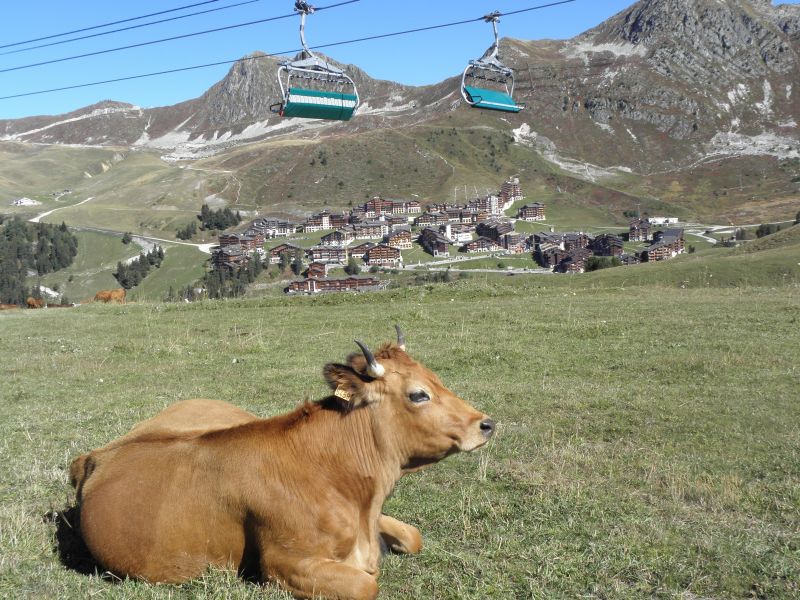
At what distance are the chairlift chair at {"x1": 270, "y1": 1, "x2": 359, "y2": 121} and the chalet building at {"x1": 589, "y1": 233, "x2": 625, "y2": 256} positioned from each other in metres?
99.9

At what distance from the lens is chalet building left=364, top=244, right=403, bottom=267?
402 ft

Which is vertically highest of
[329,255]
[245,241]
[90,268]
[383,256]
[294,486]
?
[245,241]

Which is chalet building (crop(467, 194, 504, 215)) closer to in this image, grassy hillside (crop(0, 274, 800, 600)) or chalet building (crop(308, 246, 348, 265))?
chalet building (crop(308, 246, 348, 265))

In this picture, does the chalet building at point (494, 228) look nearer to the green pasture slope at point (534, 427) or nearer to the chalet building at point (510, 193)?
the chalet building at point (510, 193)

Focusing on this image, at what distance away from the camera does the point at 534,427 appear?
9.79 metres

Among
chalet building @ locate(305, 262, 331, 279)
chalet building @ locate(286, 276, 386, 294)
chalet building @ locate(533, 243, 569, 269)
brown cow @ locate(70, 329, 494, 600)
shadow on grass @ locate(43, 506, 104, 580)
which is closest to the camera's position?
brown cow @ locate(70, 329, 494, 600)

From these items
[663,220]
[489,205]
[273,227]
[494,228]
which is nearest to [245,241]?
[273,227]

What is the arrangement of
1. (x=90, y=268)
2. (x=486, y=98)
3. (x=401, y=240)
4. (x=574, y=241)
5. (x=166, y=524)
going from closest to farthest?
(x=166, y=524), (x=486, y=98), (x=574, y=241), (x=90, y=268), (x=401, y=240)

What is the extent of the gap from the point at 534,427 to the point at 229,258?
113 m

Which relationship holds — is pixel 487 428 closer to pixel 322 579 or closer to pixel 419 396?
pixel 419 396

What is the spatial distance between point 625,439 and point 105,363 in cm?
1201

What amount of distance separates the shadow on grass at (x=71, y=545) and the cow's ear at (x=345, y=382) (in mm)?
Result: 2301

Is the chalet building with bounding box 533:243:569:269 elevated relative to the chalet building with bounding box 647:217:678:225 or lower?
lower

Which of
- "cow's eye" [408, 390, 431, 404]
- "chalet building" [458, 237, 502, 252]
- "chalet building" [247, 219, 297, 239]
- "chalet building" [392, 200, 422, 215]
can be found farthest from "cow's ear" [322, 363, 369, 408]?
"chalet building" [392, 200, 422, 215]
